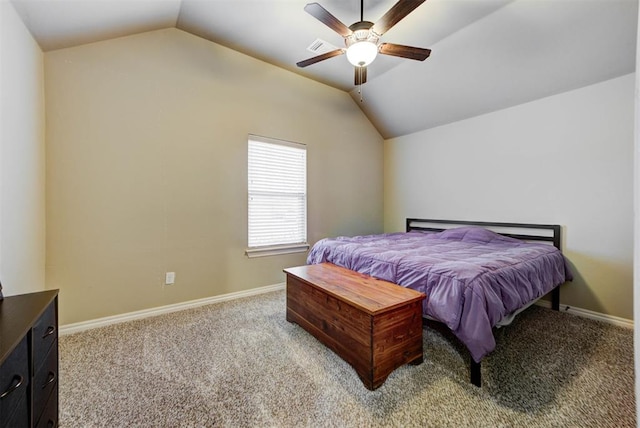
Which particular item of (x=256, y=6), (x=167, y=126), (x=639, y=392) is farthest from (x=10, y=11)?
(x=639, y=392)

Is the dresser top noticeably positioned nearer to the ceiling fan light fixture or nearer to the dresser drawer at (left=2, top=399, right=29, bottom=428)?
Answer: the dresser drawer at (left=2, top=399, right=29, bottom=428)

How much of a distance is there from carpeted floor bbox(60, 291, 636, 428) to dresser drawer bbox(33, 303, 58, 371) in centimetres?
56

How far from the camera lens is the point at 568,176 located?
280 centimetres

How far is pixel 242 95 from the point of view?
10.5ft

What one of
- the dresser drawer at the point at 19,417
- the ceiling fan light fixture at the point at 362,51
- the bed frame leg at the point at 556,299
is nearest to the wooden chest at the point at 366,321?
the dresser drawer at the point at 19,417

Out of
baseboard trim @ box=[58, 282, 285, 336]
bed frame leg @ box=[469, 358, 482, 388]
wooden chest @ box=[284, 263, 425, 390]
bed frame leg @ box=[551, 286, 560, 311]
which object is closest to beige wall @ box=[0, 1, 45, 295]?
baseboard trim @ box=[58, 282, 285, 336]

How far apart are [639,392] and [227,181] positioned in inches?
125

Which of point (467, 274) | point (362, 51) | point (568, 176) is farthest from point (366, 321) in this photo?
point (568, 176)

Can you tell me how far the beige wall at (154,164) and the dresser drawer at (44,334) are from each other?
4.69 feet

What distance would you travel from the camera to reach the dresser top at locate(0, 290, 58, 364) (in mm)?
792

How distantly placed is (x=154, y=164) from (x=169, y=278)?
3.79 feet

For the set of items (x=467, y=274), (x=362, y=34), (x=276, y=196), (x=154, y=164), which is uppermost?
(x=362, y=34)

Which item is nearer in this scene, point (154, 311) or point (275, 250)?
point (154, 311)

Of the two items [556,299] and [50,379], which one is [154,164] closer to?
[50,379]
